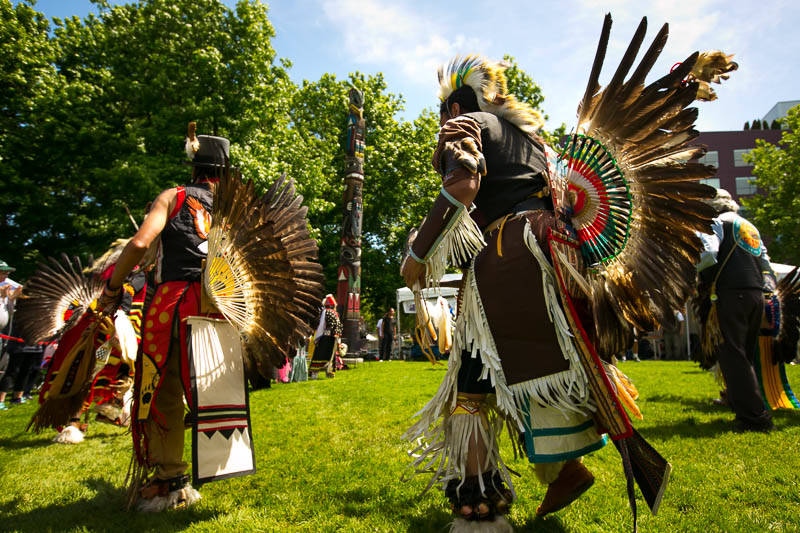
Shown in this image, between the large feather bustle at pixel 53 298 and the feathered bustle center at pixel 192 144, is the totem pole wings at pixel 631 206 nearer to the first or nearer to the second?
the feathered bustle center at pixel 192 144

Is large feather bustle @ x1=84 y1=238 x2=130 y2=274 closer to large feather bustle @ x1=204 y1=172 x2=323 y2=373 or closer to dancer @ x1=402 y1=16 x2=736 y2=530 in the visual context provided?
large feather bustle @ x1=204 y1=172 x2=323 y2=373

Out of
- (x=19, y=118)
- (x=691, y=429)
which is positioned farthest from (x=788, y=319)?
(x=19, y=118)

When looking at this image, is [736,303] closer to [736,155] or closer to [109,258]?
[109,258]

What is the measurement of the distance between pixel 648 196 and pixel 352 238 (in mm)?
15200

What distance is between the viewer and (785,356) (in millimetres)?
4805

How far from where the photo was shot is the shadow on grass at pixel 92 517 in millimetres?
2469

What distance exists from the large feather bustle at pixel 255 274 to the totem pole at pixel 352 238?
13.0 metres

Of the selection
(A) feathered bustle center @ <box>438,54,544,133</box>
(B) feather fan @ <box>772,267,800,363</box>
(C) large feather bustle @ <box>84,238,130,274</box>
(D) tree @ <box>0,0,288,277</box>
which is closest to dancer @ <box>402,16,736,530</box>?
(A) feathered bustle center @ <box>438,54,544,133</box>

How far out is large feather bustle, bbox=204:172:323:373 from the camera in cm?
276

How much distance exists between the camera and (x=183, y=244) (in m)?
2.85

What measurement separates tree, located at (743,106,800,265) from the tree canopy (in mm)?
21812

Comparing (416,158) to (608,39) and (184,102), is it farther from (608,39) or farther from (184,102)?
(608,39)

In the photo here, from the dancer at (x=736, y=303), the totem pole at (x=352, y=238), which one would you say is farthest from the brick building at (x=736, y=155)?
the dancer at (x=736, y=303)

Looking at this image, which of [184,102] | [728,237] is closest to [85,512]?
[728,237]
